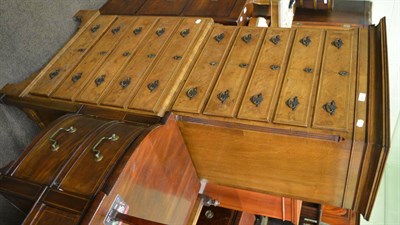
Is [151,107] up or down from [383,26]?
down

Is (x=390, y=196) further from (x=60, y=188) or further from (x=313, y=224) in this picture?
(x=60, y=188)

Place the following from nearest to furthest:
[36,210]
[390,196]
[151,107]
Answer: [36,210]
[151,107]
[390,196]

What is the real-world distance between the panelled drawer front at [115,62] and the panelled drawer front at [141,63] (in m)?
0.04

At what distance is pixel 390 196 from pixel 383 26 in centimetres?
154

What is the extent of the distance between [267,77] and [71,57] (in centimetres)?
136

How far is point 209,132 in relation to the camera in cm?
183

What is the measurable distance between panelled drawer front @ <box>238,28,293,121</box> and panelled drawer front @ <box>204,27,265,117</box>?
0.14ft

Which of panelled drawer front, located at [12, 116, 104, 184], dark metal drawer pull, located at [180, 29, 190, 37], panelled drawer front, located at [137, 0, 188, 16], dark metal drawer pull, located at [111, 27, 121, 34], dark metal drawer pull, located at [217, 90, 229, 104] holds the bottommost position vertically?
panelled drawer front, located at [12, 116, 104, 184]

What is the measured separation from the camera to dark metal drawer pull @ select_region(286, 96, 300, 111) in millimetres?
1678

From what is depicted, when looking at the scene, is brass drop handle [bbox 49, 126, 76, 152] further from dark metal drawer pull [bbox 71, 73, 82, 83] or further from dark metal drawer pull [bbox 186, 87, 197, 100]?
dark metal drawer pull [bbox 186, 87, 197, 100]

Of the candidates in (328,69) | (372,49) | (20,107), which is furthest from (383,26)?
(20,107)

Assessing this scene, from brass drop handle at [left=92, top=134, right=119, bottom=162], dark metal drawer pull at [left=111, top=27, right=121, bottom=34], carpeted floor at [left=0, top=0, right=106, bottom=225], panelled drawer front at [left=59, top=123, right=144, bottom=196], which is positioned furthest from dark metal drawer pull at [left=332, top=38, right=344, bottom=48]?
carpeted floor at [left=0, top=0, right=106, bottom=225]

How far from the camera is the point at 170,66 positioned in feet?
6.68

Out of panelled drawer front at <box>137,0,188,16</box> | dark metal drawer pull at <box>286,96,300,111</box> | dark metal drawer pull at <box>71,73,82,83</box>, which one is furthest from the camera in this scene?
panelled drawer front at <box>137,0,188,16</box>
